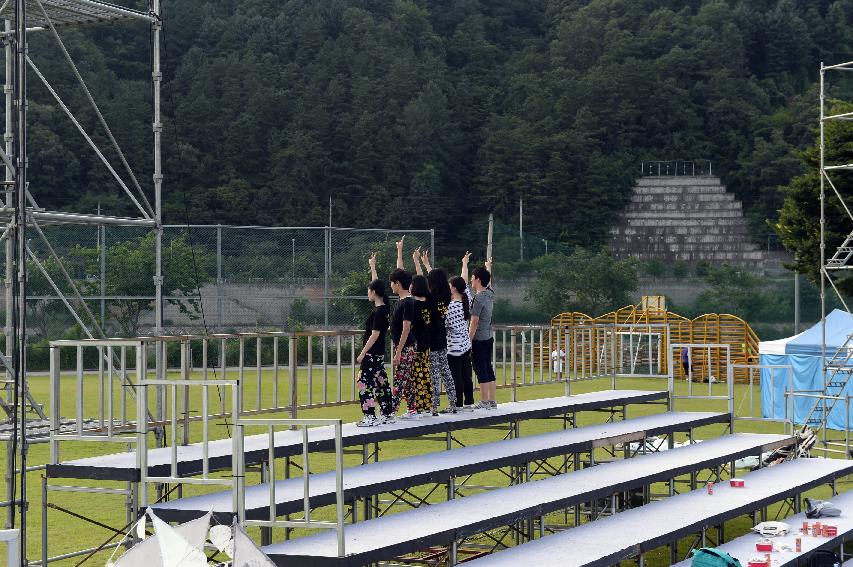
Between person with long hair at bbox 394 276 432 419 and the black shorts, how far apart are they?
1.11m

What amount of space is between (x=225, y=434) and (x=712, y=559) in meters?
11.6

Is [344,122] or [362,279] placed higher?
[344,122]

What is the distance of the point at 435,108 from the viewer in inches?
2862

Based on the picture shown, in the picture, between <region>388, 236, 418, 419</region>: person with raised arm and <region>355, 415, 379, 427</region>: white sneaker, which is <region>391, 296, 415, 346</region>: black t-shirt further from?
<region>355, 415, 379, 427</region>: white sneaker

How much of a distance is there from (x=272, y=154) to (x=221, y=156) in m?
2.58

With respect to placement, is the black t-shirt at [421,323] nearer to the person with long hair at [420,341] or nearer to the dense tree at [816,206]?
the person with long hair at [420,341]

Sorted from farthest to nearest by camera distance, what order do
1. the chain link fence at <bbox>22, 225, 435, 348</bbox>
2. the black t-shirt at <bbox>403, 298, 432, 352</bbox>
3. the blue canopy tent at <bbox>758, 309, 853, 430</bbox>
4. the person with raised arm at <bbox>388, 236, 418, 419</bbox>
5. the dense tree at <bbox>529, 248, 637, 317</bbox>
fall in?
the dense tree at <bbox>529, 248, 637, 317</bbox>
the chain link fence at <bbox>22, 225, 435, 348</bbox>
the blue canopy tent at <bbox>758, 309, 853, 430</bbox>
the black t-shirt at <bbox>403, 298, 432, 352</bbox>
the person with raised arm at <bbox>388, 236, 418, 419</bbox>

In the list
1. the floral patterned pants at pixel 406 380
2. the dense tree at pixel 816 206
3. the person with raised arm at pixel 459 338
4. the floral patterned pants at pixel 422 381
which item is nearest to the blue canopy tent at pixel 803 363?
the dense tree at pixel 816 206

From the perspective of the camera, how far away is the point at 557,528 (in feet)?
42.2

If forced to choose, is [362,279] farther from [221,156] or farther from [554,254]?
[221,156]

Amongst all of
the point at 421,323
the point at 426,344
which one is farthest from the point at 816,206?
the point at 421,323

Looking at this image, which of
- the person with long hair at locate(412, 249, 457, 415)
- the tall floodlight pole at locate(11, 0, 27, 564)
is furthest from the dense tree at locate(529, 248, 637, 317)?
A: the tall floodlight pole at locate(11, 0, 27, 564)

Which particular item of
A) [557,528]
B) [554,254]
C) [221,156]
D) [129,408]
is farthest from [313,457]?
[221,156]

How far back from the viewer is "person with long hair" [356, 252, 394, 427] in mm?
11891
